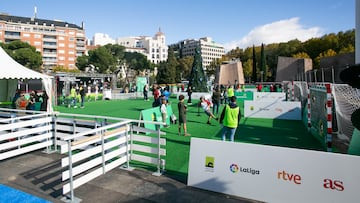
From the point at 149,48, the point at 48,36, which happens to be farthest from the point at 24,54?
the point at 149,48

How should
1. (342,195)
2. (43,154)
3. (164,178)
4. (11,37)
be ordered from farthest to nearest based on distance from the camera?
(11,37)
(43,154)
(164,178)
(342,195)

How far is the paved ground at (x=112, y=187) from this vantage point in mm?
4317

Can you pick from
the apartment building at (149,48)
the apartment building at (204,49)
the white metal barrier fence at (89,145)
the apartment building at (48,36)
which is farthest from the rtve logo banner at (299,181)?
the apartment building at (204,49)

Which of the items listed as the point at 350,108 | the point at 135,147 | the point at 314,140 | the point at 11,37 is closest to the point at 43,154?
the point at 135,147

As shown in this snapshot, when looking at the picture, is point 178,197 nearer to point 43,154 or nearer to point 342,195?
point 342,195

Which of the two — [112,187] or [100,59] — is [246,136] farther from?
[100,59]

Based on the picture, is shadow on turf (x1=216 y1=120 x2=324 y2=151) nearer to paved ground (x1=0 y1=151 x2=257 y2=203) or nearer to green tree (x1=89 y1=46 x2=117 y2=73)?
paved ground (x1=0 y1=151 x2=257 y2=203)

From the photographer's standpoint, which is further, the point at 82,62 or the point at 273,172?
the point at 82,62

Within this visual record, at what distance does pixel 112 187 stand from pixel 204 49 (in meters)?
162

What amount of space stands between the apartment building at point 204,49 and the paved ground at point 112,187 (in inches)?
6104

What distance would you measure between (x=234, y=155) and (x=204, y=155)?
2.02 ft

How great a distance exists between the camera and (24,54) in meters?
50.6

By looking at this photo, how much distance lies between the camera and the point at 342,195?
12.0 ft

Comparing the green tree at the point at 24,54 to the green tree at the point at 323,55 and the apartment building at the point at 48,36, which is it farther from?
the green tree at the point at 323,55
